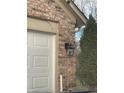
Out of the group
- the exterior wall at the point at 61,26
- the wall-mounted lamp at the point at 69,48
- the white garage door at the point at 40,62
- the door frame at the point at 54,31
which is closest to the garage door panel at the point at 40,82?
the white garage door at the point at 40,62

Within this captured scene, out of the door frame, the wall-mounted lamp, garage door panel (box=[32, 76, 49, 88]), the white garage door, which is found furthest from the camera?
the wall-mounted lamp

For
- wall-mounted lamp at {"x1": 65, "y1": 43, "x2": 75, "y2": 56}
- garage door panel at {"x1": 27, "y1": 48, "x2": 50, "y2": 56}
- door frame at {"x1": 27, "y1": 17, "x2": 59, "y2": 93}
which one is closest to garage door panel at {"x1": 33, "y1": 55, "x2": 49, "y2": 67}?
garage door panel at {"x1": 27, "y1": 48, "x2": 50, "y2": 56}

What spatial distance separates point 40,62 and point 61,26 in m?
1.45

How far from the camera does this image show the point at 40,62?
9289 millimetres

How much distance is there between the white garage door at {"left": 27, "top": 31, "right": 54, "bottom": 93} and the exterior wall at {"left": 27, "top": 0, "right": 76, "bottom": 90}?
0.40 metres

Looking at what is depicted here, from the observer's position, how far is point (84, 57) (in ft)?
42.0

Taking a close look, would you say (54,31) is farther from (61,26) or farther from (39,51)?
(39,51)

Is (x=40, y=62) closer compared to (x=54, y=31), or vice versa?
(x=40, y=62)

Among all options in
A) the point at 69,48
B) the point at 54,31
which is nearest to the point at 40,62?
the point at 54,31

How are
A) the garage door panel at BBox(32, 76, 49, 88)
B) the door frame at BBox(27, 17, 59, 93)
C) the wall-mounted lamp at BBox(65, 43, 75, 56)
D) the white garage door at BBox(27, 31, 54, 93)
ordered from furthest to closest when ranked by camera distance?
the wall-mounted lamp at BBox(65, 43, 75, 56) → the door frame at BBox(27, 17, 59, 93) → the garage door panel at BBox(32, 76, 49, 88) → the white garage door at BBox(27, 31, 54, 93)

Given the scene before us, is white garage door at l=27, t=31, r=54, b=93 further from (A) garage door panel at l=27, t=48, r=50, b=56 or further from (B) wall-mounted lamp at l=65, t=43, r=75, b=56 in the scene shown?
(B) wall-mounted lamp at l=65, t=43, r=75, b=56

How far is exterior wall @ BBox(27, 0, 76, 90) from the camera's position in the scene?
9125 millimetres

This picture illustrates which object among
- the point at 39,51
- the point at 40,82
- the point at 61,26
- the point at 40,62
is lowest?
the point at 40,82
